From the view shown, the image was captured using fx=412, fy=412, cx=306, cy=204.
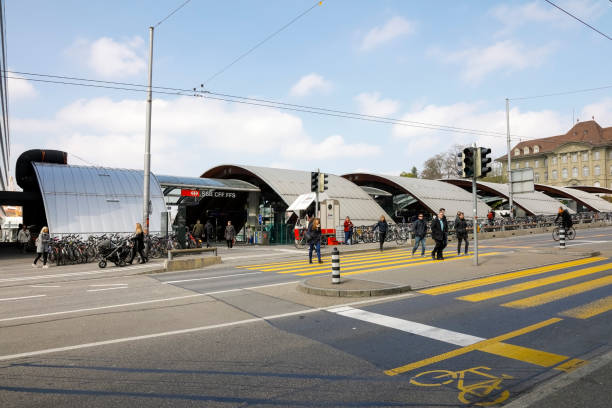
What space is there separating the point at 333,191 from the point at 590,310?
2757cm

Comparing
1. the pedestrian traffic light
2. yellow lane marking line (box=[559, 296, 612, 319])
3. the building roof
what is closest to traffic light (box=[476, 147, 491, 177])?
the pedestrian traffic light

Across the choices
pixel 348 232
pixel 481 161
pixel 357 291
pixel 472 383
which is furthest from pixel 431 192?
pixel 472 383

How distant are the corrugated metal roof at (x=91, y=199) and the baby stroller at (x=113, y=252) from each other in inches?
247

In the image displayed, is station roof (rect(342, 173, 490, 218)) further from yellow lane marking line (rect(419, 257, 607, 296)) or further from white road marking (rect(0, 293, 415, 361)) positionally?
white road marking (rect(0, 293, 415, 361))

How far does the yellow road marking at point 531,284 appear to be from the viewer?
320 inches

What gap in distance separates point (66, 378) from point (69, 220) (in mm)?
19863

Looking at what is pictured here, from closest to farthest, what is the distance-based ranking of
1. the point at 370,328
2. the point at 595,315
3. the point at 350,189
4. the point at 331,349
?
the point at 331,349 → the point at 370,328 → the point at 595,315 → the point at 350,189

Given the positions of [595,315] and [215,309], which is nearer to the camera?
[595,315]

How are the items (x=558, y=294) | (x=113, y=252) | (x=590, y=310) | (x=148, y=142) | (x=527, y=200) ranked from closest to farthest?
1. (x=590, y=310)
2. (x=558, y=294)
3. (x=113, y=252)
4. (x=148, y=142)
5. (x=527, y=200)

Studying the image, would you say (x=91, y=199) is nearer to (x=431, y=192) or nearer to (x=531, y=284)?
(x=531, y=284)

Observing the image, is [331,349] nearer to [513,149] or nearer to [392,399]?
[392,399]

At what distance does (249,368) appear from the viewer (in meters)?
4.50

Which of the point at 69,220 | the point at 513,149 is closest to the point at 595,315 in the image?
the point at 69,220

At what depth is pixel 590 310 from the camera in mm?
6738
